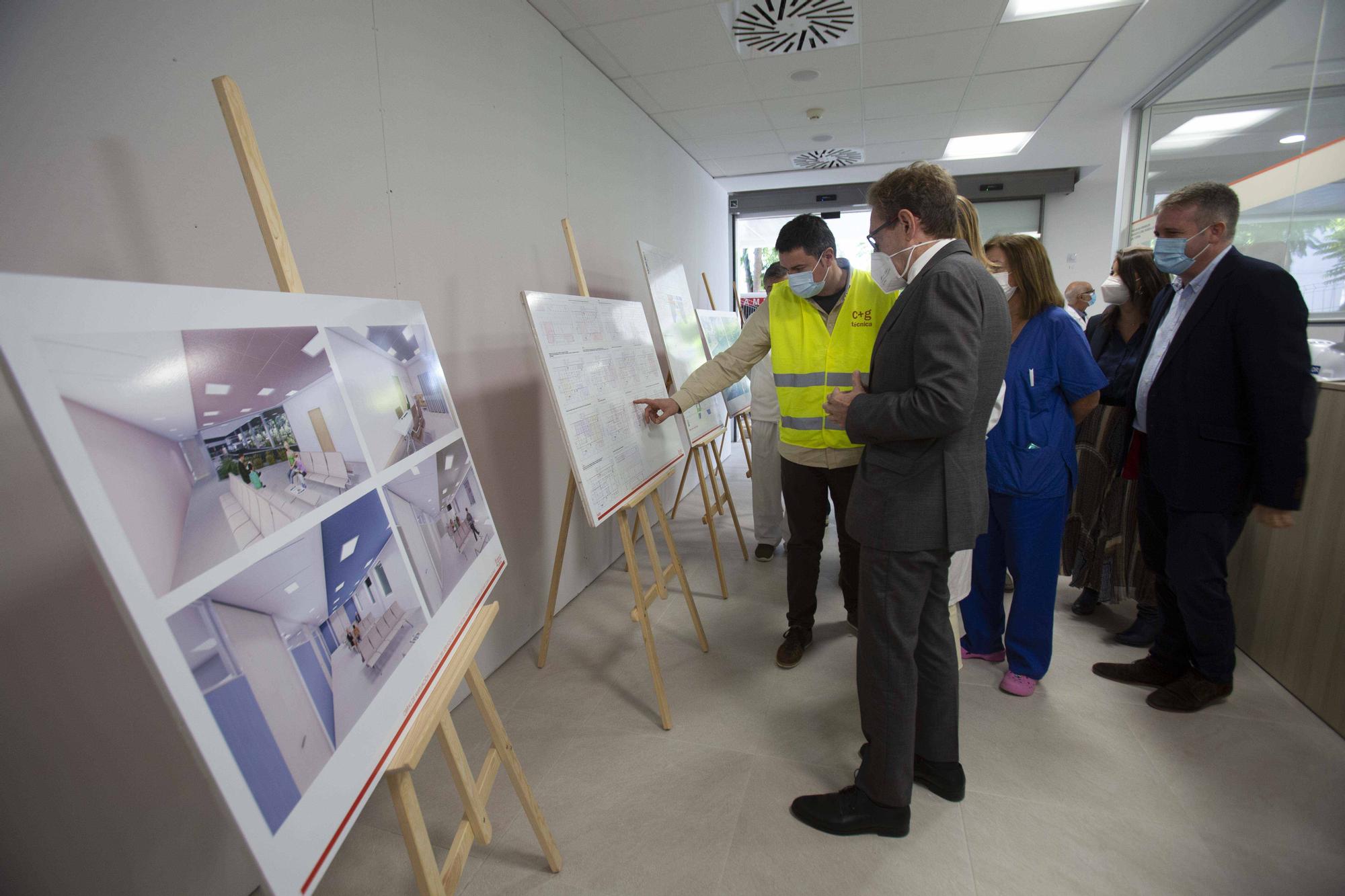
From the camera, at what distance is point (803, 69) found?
3379mm

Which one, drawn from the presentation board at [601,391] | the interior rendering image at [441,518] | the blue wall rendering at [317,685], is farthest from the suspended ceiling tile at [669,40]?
the blue wall rendering at [317,685]

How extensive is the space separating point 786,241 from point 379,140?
4.26 feet

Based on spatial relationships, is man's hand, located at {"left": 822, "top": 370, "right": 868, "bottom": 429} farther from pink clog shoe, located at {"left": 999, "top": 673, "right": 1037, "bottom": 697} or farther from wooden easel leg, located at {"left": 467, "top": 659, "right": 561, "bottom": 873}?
pink clog shoe, located at {"left": 999, "top": 673, "right": 1037, "bottom": 697}

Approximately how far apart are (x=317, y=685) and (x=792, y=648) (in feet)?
6.14

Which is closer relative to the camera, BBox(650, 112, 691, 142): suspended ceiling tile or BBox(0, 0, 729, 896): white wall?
BBox(0, 0, 729, 896): white wall

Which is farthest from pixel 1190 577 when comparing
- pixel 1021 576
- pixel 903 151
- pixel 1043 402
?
pixel 903 151

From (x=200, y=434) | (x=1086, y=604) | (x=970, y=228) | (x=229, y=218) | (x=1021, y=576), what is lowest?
(x=1086, y=604)

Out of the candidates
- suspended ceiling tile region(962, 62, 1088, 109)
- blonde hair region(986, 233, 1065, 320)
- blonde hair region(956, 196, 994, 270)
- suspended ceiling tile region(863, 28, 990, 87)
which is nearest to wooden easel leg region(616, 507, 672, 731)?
blonde hair region(956, 196, 994, 270)

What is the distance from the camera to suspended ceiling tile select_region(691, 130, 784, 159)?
15.0 feet

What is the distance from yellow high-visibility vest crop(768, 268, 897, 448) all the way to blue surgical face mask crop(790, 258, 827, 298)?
56mm

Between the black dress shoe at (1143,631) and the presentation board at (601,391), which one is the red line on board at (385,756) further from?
the black dress shoe at (1143,631)

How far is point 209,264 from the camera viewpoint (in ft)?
4.42

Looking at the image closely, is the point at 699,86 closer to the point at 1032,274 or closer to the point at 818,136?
the point at 818,136

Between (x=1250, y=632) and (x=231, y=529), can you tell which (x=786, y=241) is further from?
(x=1250, y=632)
